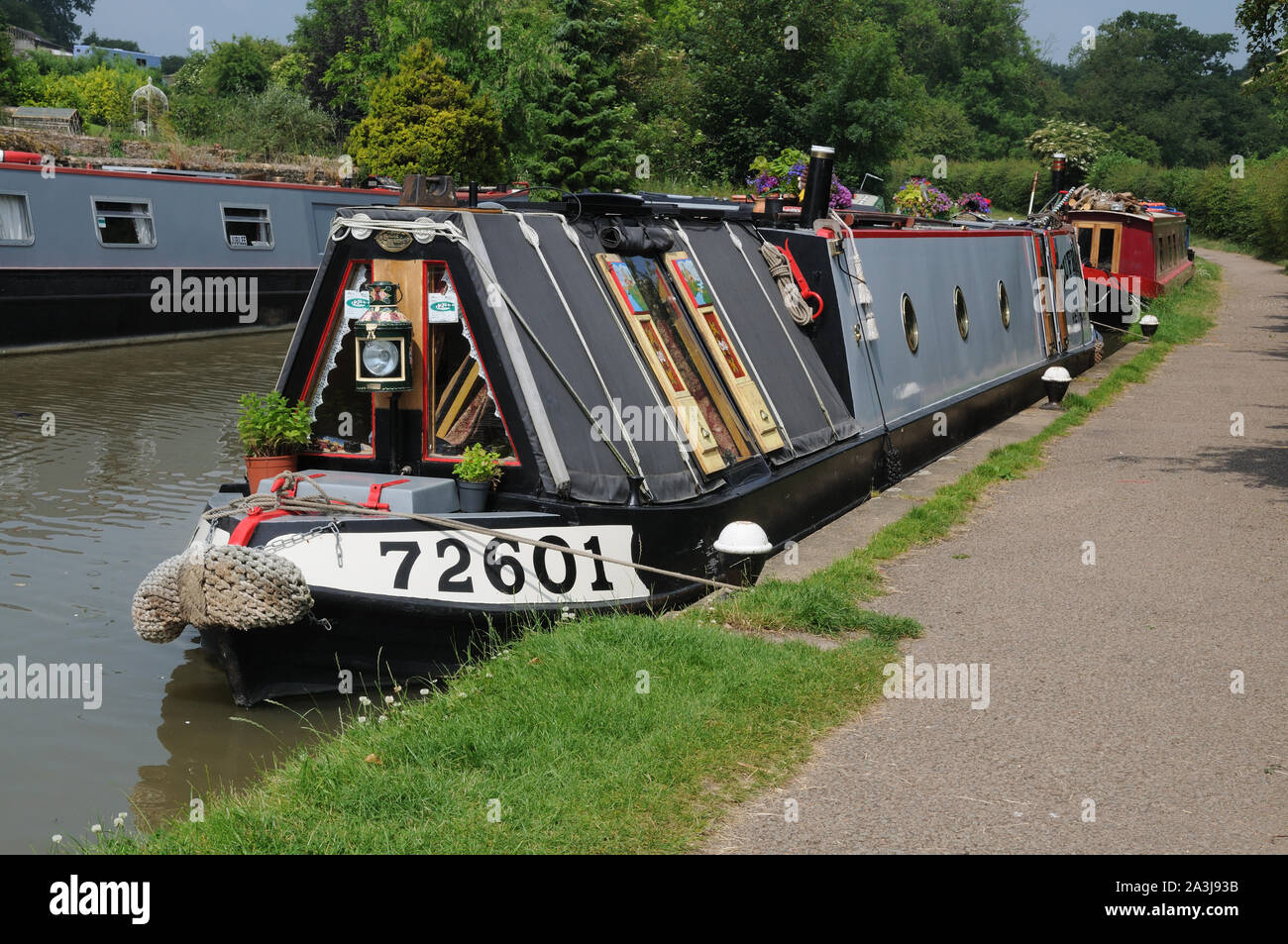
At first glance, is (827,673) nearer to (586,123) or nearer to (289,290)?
(289,290)

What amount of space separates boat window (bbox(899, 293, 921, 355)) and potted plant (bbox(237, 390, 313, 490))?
5670 millimetres

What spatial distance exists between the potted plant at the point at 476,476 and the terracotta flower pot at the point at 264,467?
40.7 inches

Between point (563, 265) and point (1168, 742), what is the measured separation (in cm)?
382

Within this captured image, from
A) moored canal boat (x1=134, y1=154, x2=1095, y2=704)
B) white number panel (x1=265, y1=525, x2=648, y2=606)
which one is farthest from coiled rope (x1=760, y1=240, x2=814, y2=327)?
white number panel (x1=265, y1=525, x2=648, y2=606)

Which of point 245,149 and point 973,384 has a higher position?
point 245,149

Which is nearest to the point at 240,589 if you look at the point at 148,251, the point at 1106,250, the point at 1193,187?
the point at 148,251

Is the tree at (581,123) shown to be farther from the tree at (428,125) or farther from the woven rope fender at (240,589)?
the woven rope fender at (240,589)

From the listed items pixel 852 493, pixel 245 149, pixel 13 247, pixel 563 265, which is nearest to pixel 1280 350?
pixel 852 493

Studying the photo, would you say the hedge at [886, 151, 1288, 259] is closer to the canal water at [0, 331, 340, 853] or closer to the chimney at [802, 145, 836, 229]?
the canal water at [0, 331, 340, 853]

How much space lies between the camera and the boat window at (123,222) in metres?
20.5

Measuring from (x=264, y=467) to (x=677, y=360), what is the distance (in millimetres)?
2379

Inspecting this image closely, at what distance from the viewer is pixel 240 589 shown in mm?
5422
